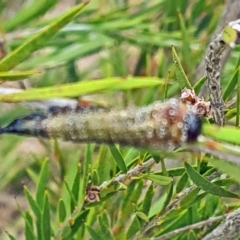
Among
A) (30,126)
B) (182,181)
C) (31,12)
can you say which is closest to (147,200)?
(182,181)

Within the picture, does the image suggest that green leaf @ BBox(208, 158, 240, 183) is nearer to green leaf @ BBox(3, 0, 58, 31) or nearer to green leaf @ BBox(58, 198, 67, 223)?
green leaf @ BBox(58, 198, 67, 223)

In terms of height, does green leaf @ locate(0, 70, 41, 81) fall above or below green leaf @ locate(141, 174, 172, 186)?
above

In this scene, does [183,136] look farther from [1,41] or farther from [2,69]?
[1,41]

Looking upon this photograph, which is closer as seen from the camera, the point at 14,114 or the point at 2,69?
the point at 2,69

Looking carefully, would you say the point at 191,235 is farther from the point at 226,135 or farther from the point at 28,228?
the point at 226,135

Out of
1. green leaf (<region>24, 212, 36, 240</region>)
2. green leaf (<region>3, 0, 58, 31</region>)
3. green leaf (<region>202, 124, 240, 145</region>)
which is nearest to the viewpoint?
green leaf (<region>202, 124, 240, 145</region>)

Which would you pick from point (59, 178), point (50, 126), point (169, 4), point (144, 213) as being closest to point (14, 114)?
point (59, 178)

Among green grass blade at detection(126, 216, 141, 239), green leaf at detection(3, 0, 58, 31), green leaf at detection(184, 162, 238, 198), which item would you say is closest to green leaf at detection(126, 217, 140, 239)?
green grass blade at detection(126, 216, 141, 239)

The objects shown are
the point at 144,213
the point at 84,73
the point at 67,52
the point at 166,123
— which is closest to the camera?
the point at 166,123
